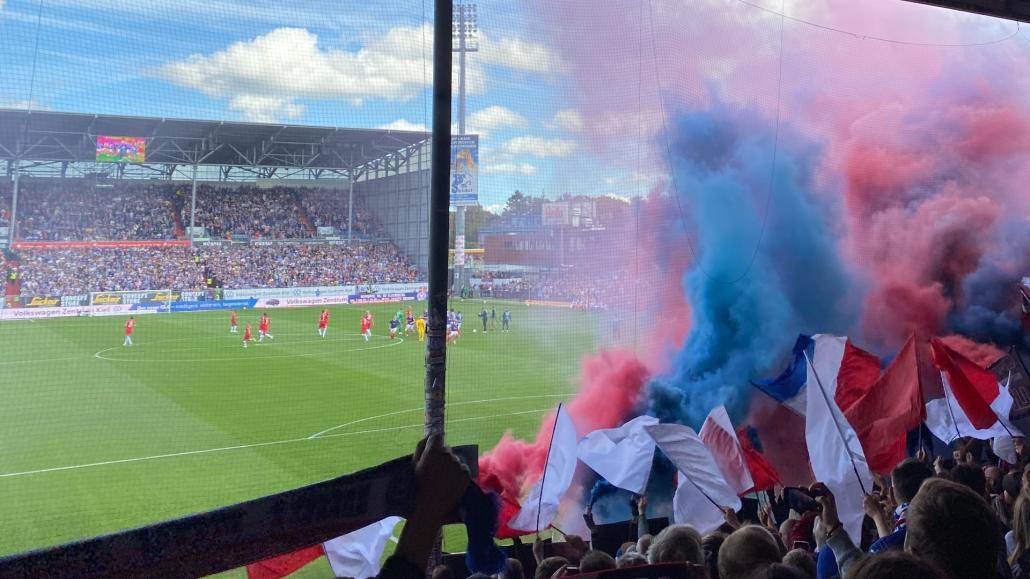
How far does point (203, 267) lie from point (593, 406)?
1436cm

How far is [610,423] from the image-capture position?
26.6 ft

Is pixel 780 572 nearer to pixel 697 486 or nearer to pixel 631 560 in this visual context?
pixel 631 560

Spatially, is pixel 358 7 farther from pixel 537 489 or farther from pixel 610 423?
pixel 610 423

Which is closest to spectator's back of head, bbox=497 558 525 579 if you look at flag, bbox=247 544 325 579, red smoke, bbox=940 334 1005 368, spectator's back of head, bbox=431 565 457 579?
spectator's back of head, bbox=431 565 457 579

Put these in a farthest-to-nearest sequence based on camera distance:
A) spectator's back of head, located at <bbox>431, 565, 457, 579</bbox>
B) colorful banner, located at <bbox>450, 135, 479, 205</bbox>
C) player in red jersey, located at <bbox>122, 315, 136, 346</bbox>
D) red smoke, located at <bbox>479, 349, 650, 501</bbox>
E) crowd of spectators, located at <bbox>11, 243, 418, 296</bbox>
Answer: player in red jersey, located at <bbox>122, 315, 136, 346</bbox>, crowd of spectators, located at <bbox>11, 243, 418, 296</bbox>, red smoke, located at <bbox>479, 349, 650, 501</bbox>, colorful banner, located at <bbox>450, 135, 479, 205</bbox>, spectator's back of head, located at <bbox>431, 565, 457, 579</bbox>

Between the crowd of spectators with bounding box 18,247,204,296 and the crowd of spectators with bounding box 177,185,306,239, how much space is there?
1.44 metres

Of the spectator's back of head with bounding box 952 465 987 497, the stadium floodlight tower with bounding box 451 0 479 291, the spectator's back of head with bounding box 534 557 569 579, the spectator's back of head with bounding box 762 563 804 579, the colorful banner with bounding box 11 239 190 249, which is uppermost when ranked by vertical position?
the stadium floodlight tower with bounding box 451 0 479 291

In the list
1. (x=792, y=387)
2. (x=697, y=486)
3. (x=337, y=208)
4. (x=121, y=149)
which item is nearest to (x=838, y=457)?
(x=697, y=486)

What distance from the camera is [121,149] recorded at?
5898 millimetres

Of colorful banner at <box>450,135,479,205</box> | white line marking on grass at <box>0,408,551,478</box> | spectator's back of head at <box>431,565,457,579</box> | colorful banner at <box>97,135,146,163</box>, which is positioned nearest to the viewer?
spectator's back of head at <box>431,565,457,579</box>

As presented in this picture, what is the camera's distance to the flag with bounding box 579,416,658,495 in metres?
Result: 5.07

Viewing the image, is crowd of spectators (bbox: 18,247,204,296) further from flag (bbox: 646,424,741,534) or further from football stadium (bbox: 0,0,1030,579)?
flag (bbox: 646,424,741,534)

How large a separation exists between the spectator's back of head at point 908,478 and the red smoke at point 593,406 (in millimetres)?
4343

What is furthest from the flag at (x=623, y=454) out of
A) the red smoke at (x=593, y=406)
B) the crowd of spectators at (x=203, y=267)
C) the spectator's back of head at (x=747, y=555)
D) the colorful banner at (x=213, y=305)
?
the colorful banner at (x=213, y=305)
